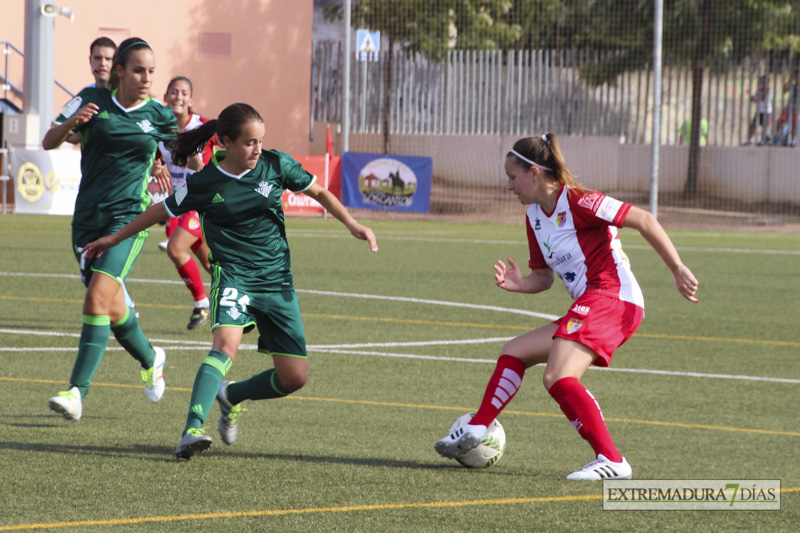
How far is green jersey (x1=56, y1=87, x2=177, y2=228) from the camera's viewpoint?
22.2ft

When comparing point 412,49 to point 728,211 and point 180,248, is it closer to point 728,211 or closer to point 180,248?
point 728,211

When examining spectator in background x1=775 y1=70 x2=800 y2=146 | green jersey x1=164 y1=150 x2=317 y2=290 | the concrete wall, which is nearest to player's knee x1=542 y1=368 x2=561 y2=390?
green jersey x1=164 y1=150 x2=317 y2=290

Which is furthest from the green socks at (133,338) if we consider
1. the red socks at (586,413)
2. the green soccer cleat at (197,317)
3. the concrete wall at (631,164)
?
the concrete wall at (631,164)

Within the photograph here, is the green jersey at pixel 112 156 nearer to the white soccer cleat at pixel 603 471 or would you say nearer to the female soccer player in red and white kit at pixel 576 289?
the female soccer player in red and white kit at pixel 576 289

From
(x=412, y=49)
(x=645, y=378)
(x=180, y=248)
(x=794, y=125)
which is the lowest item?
(x=645, y=378)

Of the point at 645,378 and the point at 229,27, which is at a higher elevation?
the point at 229,27

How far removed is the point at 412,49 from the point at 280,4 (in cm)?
493

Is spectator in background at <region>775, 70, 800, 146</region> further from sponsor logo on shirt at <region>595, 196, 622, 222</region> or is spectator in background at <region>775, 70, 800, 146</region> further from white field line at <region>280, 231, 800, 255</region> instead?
sponsor logo on shirt at <region>595, 196, 622, 222</region>

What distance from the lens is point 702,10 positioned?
100 feet

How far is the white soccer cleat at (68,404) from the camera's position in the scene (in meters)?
6.00

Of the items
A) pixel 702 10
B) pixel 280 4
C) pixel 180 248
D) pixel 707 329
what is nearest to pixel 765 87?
pixel 702 10

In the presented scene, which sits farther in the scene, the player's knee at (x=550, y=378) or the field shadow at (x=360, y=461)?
the field shadow at (x=360, y=461)

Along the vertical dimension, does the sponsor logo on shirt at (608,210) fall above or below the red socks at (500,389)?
above

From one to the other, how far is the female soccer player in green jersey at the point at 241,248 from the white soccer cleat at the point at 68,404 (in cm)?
81
